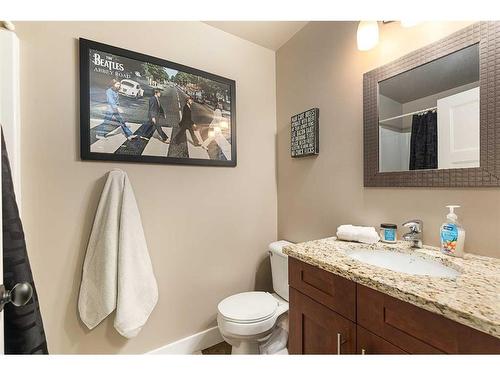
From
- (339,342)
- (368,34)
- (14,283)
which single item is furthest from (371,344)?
(368,34)

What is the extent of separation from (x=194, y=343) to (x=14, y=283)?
123 centimetres

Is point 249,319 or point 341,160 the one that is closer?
point 249,319

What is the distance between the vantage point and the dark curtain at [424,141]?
1022 millimetres

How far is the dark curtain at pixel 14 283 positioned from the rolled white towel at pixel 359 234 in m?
1.30

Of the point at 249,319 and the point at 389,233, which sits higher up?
the point at 389,233

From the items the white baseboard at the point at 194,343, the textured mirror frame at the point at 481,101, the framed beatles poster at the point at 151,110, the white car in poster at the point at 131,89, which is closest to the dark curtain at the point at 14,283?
the framed beatles poster at the point at 151,110

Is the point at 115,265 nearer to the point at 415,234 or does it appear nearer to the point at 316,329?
the point at 316,329

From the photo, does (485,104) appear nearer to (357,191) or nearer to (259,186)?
(357,191)

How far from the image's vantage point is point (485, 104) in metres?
0.86

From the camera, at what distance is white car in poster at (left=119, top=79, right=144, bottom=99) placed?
1.31m

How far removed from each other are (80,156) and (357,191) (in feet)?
5.28

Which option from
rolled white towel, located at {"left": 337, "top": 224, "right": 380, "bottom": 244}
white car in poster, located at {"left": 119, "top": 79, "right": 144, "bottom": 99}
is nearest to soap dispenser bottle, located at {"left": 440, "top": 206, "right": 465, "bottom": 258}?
rolled white towel, located at {"left": 337, "top": 224, "right": 380, "bottom": 244}

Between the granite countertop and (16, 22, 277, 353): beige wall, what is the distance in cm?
83

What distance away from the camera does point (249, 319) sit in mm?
1254
